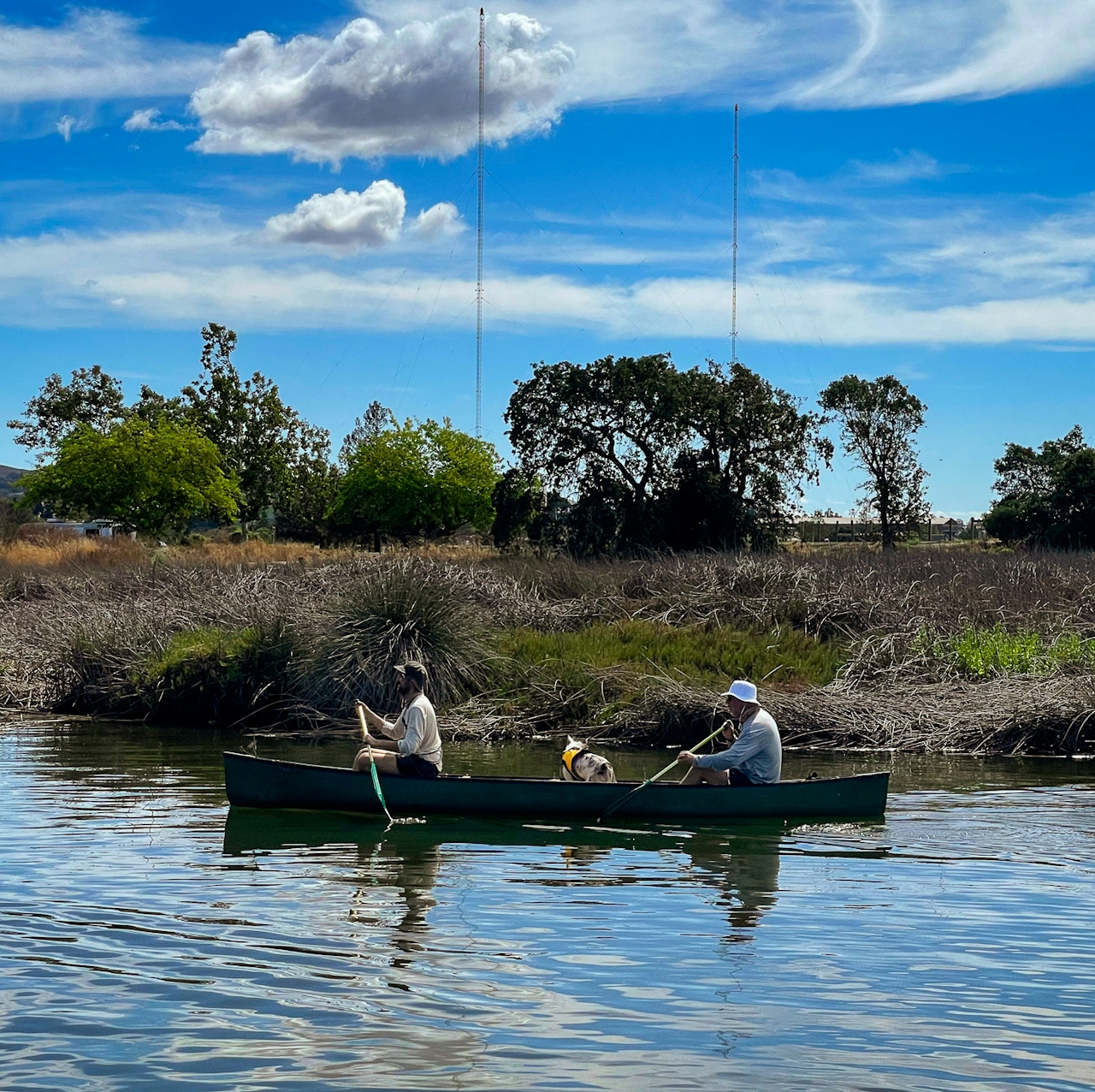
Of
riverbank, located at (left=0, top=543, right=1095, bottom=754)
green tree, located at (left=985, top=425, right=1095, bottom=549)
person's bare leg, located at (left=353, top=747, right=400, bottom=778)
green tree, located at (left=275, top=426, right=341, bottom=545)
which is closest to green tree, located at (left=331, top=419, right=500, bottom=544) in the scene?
green tree, located at (left=275, top=426, right=341, bottom=545)

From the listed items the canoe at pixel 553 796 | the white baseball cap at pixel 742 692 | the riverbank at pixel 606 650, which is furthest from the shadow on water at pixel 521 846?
the riverbank at pixel 606 650

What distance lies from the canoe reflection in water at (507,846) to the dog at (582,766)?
2.24 ft

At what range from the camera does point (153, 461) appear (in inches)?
2520

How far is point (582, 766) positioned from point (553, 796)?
2.64 feet

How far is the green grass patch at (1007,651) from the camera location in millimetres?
25641

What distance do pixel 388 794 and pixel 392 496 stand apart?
58.3m

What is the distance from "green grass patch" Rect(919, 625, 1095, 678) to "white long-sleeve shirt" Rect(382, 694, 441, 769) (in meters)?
12.7

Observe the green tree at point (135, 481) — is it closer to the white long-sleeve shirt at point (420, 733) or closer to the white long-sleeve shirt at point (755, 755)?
the white long-sleeve shirt at point (420, 733)

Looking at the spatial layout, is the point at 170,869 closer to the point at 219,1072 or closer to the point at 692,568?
the point at 219,1072

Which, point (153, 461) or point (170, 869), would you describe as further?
point (153, 461)

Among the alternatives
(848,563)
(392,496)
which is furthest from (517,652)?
(392,496)

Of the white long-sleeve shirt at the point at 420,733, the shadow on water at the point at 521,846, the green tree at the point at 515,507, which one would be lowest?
the shadow on water at the point at 521,846

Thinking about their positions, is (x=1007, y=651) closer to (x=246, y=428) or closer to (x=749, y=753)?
(x=749, y=753)

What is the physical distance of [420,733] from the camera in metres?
16.2
